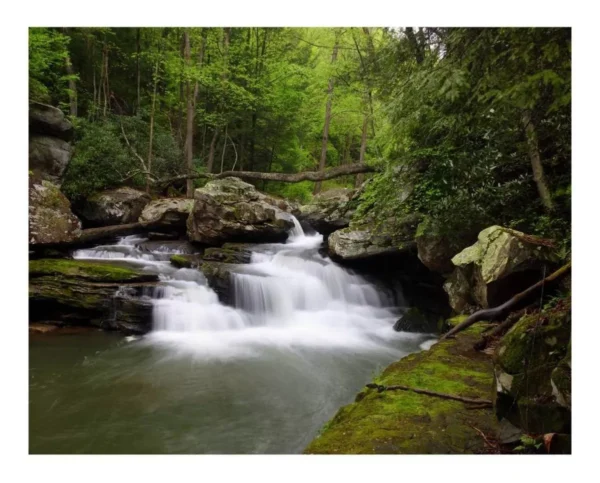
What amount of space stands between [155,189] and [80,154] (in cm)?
249

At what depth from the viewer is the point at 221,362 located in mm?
5883

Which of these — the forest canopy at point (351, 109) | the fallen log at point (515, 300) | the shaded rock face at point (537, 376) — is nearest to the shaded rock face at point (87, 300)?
the forest canopy at point (351, 109)

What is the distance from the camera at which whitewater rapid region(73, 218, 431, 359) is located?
6.85m

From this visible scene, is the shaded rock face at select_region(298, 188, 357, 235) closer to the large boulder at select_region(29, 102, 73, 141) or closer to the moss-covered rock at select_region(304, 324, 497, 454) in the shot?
the large boulder at select_region(29, 102, 73, 141)

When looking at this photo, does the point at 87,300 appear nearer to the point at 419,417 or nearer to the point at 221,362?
the point at 221,362

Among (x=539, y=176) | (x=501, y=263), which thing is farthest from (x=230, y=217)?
(x=539, y=176)

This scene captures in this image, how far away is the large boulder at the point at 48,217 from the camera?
7762 mm

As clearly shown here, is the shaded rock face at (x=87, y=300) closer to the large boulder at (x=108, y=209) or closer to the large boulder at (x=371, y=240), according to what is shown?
the large boulder at (x=108, y=209)

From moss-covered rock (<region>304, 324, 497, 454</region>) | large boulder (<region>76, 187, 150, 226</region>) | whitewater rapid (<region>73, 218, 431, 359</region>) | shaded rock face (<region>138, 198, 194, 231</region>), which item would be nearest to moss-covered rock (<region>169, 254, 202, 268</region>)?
whitewater rapid (<region>73, 218, 431, 359</region>)

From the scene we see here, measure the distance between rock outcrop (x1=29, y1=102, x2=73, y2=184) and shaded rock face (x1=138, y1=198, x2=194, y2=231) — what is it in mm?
2418

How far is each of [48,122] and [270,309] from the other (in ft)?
25.3

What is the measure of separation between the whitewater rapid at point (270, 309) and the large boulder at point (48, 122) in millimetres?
3374

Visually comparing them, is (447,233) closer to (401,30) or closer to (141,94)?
(401,30)

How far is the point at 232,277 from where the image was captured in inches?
325
